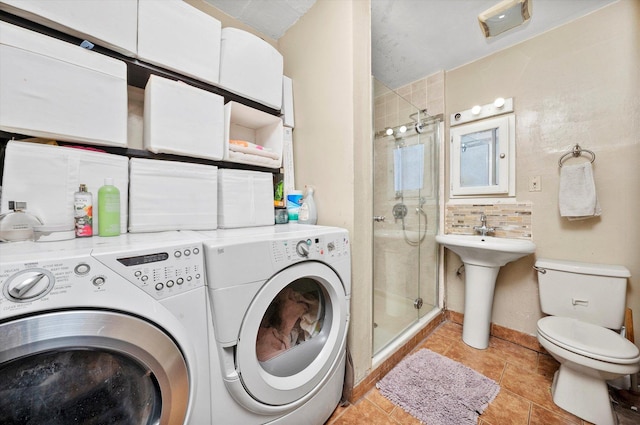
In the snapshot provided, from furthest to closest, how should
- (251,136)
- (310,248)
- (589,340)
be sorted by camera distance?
(251,136)
(589,340)
(310,248)

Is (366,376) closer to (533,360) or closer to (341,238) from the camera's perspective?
(341,238)

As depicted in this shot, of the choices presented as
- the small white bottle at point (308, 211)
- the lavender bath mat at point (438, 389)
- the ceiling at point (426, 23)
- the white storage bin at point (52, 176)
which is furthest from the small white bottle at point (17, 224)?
the lavender bath mat at point (438, 389)

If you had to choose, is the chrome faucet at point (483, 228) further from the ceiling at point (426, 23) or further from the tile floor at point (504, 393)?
the ceiling at point (426, 23)

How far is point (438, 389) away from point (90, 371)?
4.97ft

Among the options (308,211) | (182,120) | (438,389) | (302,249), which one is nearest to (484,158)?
(308,211)

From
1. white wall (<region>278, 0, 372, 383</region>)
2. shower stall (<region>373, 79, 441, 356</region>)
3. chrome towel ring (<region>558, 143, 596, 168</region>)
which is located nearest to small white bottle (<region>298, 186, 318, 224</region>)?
white wall (<region>278, 0, 372, 383</region>)

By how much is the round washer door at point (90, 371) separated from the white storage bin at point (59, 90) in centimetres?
72

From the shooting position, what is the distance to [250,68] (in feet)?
4.04

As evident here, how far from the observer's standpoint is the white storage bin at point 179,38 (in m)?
0.95

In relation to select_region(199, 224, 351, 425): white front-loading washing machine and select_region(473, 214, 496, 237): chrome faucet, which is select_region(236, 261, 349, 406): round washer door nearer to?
select_region(199, 224, 351, 425): white front-loading washing machine

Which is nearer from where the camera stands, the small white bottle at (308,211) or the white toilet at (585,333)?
the white toilet at (585,333)

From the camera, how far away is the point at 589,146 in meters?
1.41

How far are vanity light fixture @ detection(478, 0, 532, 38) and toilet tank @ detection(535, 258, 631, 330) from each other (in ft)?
5.05

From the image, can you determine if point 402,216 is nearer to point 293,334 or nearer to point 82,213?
point 293,334
